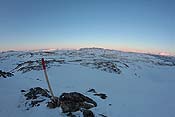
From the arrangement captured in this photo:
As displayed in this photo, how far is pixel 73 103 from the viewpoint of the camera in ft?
71.8

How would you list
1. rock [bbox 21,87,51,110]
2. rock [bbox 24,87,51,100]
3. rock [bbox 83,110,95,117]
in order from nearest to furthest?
rock [bbox 83,110,95,117] → rock [bbox 21,87,51,110] → rock [bbox 24,87,51,100]

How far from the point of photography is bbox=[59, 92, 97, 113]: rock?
Answer: 20.7 metres

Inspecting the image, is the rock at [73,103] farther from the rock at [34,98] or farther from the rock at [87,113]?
the rock at [34,98]

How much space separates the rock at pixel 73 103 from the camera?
67.8 feet

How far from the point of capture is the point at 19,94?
80.0 feet

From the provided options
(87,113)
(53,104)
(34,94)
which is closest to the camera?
(87,113)

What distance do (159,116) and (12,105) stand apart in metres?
19.0

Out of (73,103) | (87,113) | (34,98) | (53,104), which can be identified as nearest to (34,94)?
(34,98)

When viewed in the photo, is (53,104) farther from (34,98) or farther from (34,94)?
(34,94)

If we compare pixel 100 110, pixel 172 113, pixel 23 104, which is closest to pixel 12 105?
pixel 23 104

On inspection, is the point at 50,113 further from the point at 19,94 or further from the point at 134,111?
the point at 134,111

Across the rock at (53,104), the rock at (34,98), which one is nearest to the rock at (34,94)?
the rock at (34,98)

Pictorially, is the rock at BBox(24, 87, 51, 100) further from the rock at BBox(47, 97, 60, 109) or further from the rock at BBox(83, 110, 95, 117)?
the rock at BBox(83, 110, 95, 117)

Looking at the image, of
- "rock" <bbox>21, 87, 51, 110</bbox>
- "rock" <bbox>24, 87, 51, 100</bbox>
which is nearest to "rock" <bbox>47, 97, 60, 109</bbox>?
"rock" <bbox>21, 87, 51, 110</bbox>
